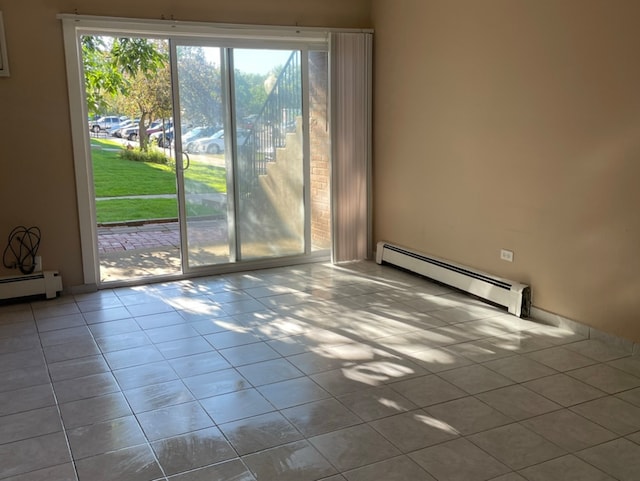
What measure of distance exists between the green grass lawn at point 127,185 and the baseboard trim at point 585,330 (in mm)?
6261

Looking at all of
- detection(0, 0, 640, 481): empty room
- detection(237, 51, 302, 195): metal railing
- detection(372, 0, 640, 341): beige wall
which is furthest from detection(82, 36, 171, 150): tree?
detection(372, 0, 640, 341): beige wall

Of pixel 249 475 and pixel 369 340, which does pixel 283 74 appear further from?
pixel 249 475

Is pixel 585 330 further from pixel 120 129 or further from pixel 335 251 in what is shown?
pixel 120 129

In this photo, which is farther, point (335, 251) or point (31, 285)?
point (335, 251)

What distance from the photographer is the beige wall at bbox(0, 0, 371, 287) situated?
454cm

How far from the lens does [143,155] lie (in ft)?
33.1

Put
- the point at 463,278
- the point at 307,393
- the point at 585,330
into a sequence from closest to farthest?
the point at 307,393 < the point at 585,330 < the point at 463,278

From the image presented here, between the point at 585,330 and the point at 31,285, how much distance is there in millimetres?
Answer: 4132

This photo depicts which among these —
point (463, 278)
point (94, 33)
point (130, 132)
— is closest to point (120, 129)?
point (130, 132)

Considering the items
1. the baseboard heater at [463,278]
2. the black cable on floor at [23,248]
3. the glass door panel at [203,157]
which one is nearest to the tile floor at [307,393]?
the baseboard heater at [463,278]

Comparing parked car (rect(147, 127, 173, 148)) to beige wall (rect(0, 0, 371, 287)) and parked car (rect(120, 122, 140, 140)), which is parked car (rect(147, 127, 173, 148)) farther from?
beige wall (rect(0, 0, 371, 287))

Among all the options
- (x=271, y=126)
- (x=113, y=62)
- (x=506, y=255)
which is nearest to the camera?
(x=506, y=255)

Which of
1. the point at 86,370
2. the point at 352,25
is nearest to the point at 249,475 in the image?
the point at 86,370

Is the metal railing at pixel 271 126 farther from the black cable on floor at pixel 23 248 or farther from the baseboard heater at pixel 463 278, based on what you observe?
the black cable on floor at pixel 23 248
